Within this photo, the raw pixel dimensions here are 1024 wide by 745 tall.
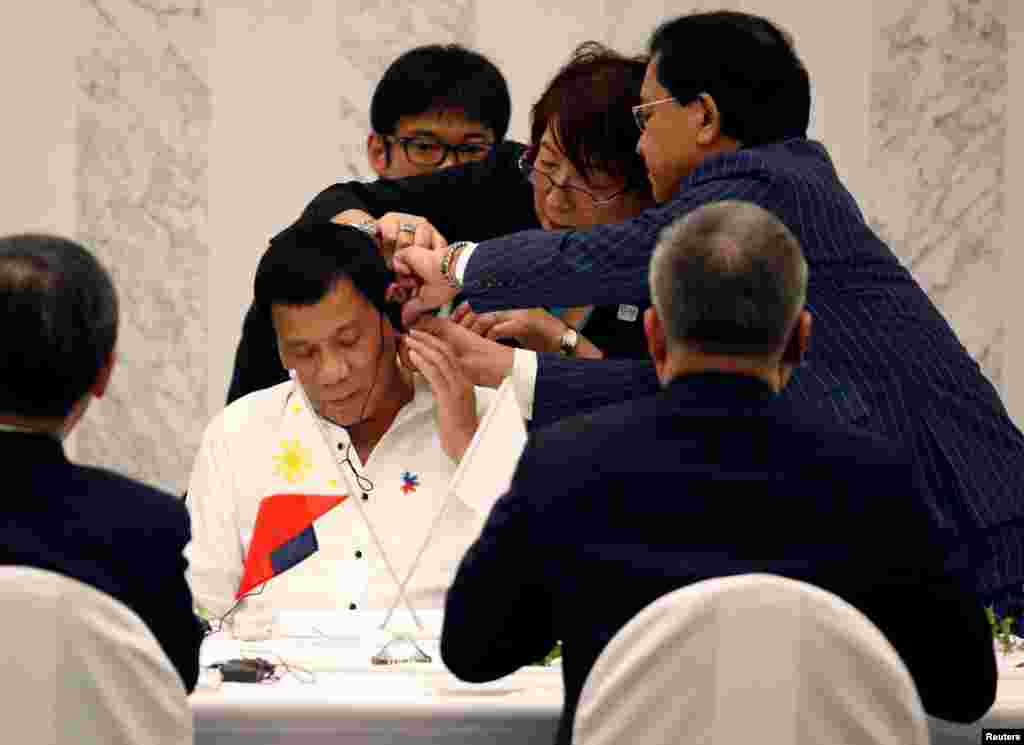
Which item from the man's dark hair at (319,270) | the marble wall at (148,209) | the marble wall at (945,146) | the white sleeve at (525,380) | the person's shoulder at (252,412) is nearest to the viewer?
the white sleeve at (525,380)

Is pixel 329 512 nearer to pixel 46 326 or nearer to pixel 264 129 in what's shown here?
pixel 46 326

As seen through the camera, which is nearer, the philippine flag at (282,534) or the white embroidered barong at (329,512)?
the philippine flag at (282,534)

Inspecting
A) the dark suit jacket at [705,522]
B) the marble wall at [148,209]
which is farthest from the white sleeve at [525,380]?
the marble wall at [148,209]

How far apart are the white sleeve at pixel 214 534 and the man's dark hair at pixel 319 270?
0.37 metres

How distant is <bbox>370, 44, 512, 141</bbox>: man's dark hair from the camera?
4.41 meters

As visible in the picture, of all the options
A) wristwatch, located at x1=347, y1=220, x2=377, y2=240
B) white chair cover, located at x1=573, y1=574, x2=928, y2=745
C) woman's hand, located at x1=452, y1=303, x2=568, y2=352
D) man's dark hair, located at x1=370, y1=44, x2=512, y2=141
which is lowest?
woman's hand, located at x1=452, y1=303, x2=568, y2=352

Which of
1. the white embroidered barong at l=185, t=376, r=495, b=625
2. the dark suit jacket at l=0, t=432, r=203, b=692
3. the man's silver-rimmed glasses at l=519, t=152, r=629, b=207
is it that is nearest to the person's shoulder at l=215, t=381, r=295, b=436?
the white embroidered barong at l=185, t=376, r=495, b=625

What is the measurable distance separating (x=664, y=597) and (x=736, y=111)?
1.49 meters

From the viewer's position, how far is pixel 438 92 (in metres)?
4.41

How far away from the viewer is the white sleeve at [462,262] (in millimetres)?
3432

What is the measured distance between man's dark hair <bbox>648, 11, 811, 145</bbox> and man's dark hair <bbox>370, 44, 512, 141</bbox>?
1.18 metres

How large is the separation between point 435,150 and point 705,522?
2.46 meters

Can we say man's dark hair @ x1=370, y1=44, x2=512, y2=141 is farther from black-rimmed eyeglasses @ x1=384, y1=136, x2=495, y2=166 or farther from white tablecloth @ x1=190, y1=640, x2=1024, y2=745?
white tablecloth @ x1=190, y1=640, x2=1024, y2=745

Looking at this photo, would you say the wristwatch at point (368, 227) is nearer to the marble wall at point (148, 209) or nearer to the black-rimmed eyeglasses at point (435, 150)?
the black-rimmed eyeglasses at point (435, 150)
